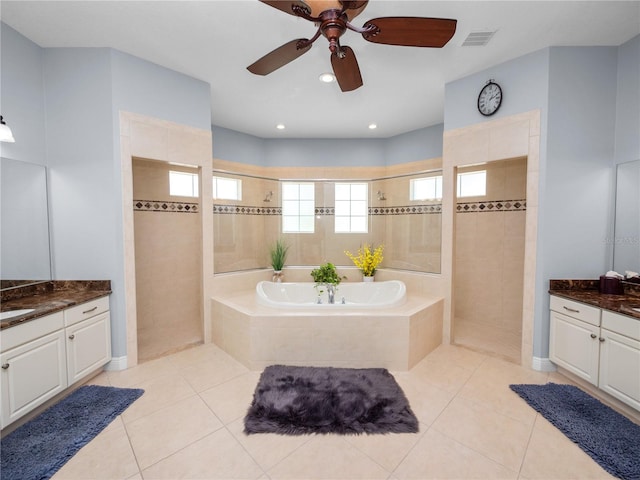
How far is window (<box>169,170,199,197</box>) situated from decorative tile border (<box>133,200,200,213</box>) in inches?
4.9

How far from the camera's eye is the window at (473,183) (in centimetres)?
347

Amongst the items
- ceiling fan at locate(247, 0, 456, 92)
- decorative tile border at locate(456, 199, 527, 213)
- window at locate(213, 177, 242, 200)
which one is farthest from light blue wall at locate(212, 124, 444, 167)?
ceiling fan at locate(247, 0, 456, 92)

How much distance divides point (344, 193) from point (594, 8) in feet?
9.80

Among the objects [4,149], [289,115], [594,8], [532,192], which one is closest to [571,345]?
[532,192]

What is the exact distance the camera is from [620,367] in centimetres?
195

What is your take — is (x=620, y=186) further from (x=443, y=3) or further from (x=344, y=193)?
(x=344, y=193)

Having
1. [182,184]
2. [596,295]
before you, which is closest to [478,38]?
[596,295]

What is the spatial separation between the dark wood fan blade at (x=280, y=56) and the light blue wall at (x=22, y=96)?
2.06 metres

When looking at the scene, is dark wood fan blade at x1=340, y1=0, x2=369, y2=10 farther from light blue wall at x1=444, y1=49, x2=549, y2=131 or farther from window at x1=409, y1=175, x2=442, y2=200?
window at x1=409, y1=175, x2=442, y2=200

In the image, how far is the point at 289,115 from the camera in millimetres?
3729

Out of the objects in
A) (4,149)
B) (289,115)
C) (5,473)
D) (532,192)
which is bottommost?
(5,473)

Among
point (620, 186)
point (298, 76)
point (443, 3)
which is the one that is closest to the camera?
point (443, 3)

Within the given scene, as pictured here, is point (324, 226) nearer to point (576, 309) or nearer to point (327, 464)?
point (576, 309)

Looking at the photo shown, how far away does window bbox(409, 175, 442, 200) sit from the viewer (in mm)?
3511
